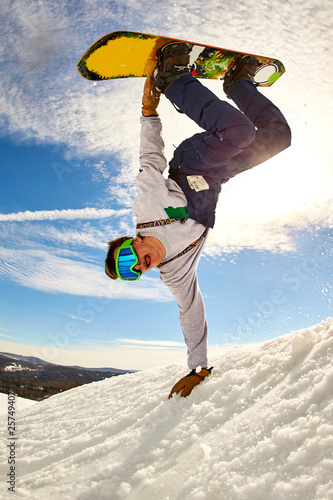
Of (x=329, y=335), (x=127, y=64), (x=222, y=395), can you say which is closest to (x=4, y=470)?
(x=222, y=395)

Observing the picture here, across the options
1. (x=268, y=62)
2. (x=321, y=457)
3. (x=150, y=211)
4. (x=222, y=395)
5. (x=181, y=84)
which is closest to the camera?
(x=321, y=457)

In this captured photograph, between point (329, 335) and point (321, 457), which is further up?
point (329, 335)

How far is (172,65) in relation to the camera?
320cm

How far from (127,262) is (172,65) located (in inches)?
79.4

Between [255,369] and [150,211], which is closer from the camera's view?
[255,369]

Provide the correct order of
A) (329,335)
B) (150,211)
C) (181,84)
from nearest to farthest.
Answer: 1. (329,335)
2. (181,84)
3. (150,211)

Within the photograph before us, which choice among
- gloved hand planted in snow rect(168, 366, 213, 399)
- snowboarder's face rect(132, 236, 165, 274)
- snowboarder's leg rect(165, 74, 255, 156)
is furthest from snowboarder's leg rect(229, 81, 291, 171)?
gloved hand planted in snow rect(168, 366, 213, 399)

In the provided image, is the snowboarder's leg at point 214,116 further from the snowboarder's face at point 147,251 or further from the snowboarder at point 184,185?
the snowboarder's face at point 147,251

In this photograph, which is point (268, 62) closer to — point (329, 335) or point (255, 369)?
point (329, 335)

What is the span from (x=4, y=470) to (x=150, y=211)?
2.56 meters

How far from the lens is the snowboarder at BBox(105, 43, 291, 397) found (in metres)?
3.09

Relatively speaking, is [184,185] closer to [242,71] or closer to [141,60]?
[242,71]

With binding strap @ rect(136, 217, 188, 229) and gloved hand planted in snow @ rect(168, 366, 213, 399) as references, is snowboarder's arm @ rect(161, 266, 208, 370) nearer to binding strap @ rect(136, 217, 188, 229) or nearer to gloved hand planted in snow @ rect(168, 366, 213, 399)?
gloved hand planted in snow @ rect(168, 366, 213, 399)

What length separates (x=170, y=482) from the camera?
174 centimetres
